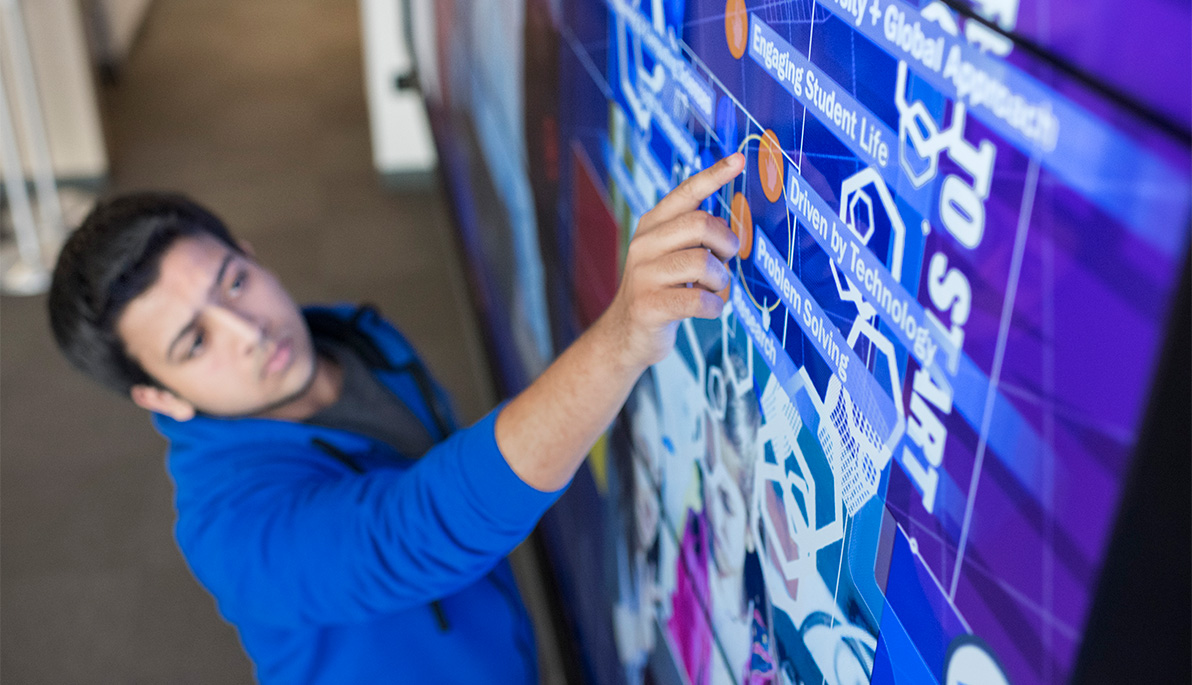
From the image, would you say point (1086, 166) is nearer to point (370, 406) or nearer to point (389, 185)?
point (370, 406)

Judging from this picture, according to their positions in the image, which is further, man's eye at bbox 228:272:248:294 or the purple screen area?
man's eye at bbox 228:272:248:294

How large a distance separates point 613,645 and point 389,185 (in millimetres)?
3319

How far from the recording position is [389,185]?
4.46 m

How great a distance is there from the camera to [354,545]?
3.69 ft

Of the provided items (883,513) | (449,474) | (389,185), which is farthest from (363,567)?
(389,185)

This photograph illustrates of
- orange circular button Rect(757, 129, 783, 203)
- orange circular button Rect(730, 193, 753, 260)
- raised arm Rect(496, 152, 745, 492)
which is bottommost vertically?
raised arm Rect(496, 152, 745, 492)

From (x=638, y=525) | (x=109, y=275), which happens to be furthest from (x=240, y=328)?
(x=638, y=525)

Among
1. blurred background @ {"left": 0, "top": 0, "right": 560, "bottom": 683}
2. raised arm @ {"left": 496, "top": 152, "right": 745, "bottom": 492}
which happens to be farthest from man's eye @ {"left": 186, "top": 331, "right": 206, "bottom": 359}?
blurred background @ {"left": 0, "top": 0, "right": 560, "bottom": 683}

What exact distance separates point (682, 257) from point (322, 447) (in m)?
0.76

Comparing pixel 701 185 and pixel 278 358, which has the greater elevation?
pixel 701 185

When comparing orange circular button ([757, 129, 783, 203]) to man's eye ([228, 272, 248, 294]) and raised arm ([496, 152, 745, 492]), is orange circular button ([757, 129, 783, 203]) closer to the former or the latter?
raised arm ([496, 152, 745, 492])

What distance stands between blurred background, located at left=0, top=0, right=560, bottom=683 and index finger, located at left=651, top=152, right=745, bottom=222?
1.55 metres

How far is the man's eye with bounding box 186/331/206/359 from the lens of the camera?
1311mm

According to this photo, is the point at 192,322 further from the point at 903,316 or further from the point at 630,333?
the point at 903,316
